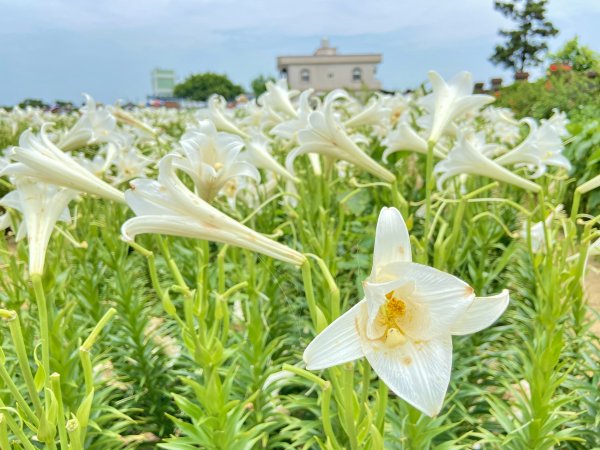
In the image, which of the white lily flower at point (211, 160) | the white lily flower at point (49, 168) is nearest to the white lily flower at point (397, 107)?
the white lily flower at point (211, 160)

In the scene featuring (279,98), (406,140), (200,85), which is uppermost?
(200,85)

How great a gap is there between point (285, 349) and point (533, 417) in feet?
A: 3.49

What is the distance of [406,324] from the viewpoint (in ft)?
2.29

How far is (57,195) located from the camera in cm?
105

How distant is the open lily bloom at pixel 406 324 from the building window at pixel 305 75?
54.1 metres

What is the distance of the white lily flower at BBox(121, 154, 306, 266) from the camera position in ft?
2.58

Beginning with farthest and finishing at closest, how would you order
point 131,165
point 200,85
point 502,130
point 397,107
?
point 200,85
point 502,130
point 397,107
point 131,165

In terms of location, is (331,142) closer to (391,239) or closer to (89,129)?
(391,239)

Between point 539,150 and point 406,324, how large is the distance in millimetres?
1418

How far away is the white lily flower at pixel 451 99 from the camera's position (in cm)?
149

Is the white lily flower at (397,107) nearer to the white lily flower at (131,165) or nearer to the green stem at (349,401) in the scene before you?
the white lily flower at (131,165)

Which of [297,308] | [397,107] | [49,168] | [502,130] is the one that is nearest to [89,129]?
[49,168]

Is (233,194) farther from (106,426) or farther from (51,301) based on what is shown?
(106,426)

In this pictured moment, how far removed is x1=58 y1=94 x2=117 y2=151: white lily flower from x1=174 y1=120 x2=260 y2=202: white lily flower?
0.81 metres
